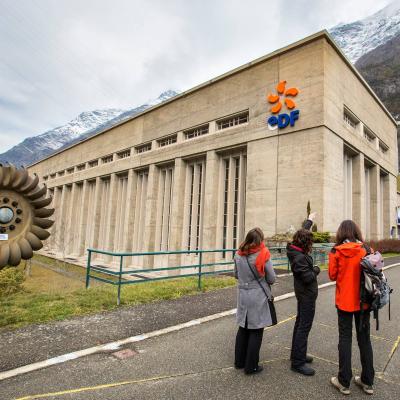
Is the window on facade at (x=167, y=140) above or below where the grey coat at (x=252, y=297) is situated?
above

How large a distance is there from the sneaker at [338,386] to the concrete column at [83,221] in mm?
37509

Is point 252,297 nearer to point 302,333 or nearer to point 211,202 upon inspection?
point 302,333

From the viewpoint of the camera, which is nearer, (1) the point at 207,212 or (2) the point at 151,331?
(2) the point at 151,331

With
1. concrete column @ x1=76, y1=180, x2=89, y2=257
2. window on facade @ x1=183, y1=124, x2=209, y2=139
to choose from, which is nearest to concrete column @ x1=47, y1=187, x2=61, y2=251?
concrete column @ x1=76, y1=180, x2=89, y2=257

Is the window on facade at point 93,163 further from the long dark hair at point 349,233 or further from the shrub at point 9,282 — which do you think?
the long dark hair at point 349,233

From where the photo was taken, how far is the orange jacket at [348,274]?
3250 mm

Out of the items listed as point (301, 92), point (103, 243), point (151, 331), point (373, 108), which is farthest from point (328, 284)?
point (103, 243)

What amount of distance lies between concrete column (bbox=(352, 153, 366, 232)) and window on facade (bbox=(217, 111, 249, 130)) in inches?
353

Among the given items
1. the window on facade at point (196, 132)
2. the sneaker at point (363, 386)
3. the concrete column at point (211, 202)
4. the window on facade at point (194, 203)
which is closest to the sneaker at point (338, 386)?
the sneaker at point (363, 386)

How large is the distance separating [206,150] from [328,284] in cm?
1536

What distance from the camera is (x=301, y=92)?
739 inches

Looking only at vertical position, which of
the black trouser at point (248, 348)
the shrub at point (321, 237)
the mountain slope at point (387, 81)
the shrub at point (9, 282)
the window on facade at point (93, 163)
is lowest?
the shrub at point (9, 282)

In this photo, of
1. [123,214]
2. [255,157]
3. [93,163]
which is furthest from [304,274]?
[93,163]

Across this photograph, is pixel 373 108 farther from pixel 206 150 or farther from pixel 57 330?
pixel 57 330
